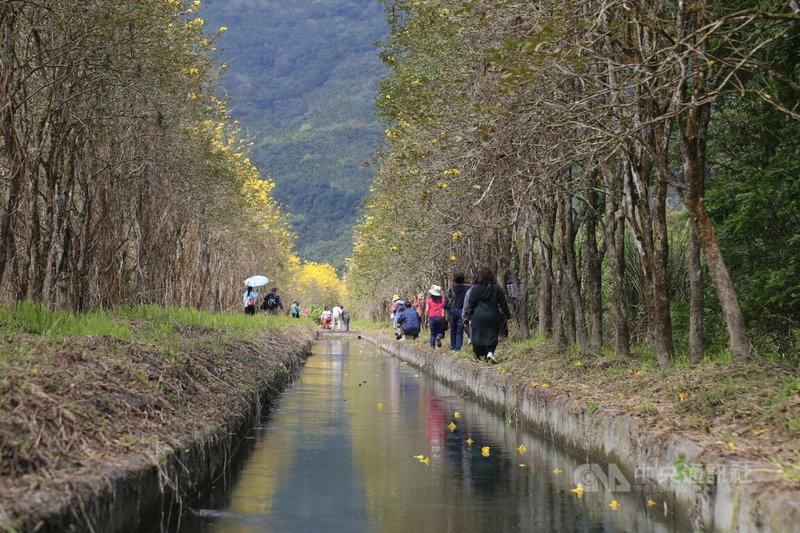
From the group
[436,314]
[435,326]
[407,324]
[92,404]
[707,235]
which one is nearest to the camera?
[92,404]

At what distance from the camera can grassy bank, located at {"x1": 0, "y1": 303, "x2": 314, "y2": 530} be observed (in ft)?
19.4

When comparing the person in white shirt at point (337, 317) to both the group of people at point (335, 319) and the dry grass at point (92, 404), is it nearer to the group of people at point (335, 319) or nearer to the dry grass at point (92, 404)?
the group of people at point (335, 319)

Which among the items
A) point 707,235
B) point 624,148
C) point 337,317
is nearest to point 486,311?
point 624,148

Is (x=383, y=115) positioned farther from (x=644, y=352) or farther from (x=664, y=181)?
(x=664, y=181)

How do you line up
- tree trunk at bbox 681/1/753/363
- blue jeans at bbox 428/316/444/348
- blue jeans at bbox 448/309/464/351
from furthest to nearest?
blue jeans at bbox 428/316/444/348 → blue jeans at bbox 448/309/464/351 → tree trunk at bbox 681/1/753/363

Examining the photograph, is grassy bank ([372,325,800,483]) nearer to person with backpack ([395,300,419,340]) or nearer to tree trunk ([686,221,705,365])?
tree trunk ([686,221,705,365])

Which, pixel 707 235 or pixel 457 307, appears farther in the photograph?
pixel 457 307

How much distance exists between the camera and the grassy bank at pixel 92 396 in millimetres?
5902

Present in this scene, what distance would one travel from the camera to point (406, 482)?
30.1 feet

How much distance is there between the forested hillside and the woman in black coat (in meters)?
1.08

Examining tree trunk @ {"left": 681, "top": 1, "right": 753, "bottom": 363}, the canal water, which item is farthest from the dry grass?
tree trunk @ {"left": 681, "top": 1, "right": 753, "bottom": 363}

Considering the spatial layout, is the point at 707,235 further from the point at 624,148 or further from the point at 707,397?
the point at 707,397

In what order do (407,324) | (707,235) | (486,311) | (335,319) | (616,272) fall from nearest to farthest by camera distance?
(707,235) → (616,272) → (486,311) → (407,324) → (335,319)

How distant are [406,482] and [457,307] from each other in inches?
593
